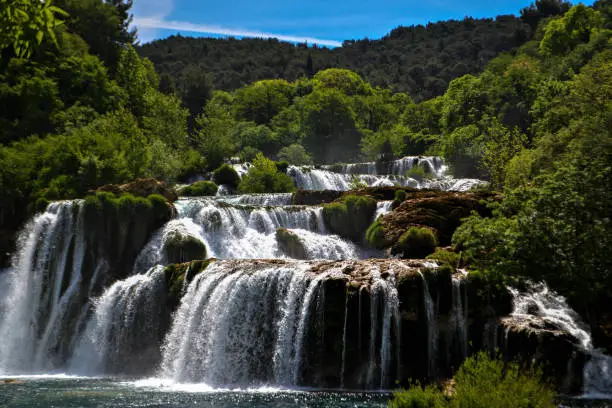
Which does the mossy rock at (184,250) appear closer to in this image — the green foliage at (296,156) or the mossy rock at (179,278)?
the mossy rock at (179,278)

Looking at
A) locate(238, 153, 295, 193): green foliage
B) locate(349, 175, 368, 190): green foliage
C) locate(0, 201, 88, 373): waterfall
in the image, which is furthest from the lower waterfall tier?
locate(349, 175, 368, 190): green foliage

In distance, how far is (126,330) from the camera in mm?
24266

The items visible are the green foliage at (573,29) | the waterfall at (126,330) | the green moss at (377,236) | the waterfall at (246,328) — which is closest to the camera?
the waterfall at (246,328)

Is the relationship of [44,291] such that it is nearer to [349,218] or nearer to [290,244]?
[290,244]

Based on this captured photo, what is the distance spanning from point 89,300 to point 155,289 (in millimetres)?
4737

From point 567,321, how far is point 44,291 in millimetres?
23209

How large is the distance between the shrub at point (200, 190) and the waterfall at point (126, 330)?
694 inches

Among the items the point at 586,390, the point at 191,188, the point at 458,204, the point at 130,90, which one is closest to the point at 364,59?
the point at 130,90

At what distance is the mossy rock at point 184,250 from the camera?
28.2m

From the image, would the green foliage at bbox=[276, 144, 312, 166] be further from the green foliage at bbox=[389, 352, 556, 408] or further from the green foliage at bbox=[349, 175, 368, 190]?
the green foliage at bbox=[389, 352, 556, 408]

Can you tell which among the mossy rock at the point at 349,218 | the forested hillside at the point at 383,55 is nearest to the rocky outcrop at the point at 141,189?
the mossy rock at the point at 349,218

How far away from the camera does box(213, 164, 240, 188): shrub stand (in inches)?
1848

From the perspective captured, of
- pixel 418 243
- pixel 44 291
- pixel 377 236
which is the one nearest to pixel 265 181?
pixel 377 236

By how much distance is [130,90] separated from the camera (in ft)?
199
